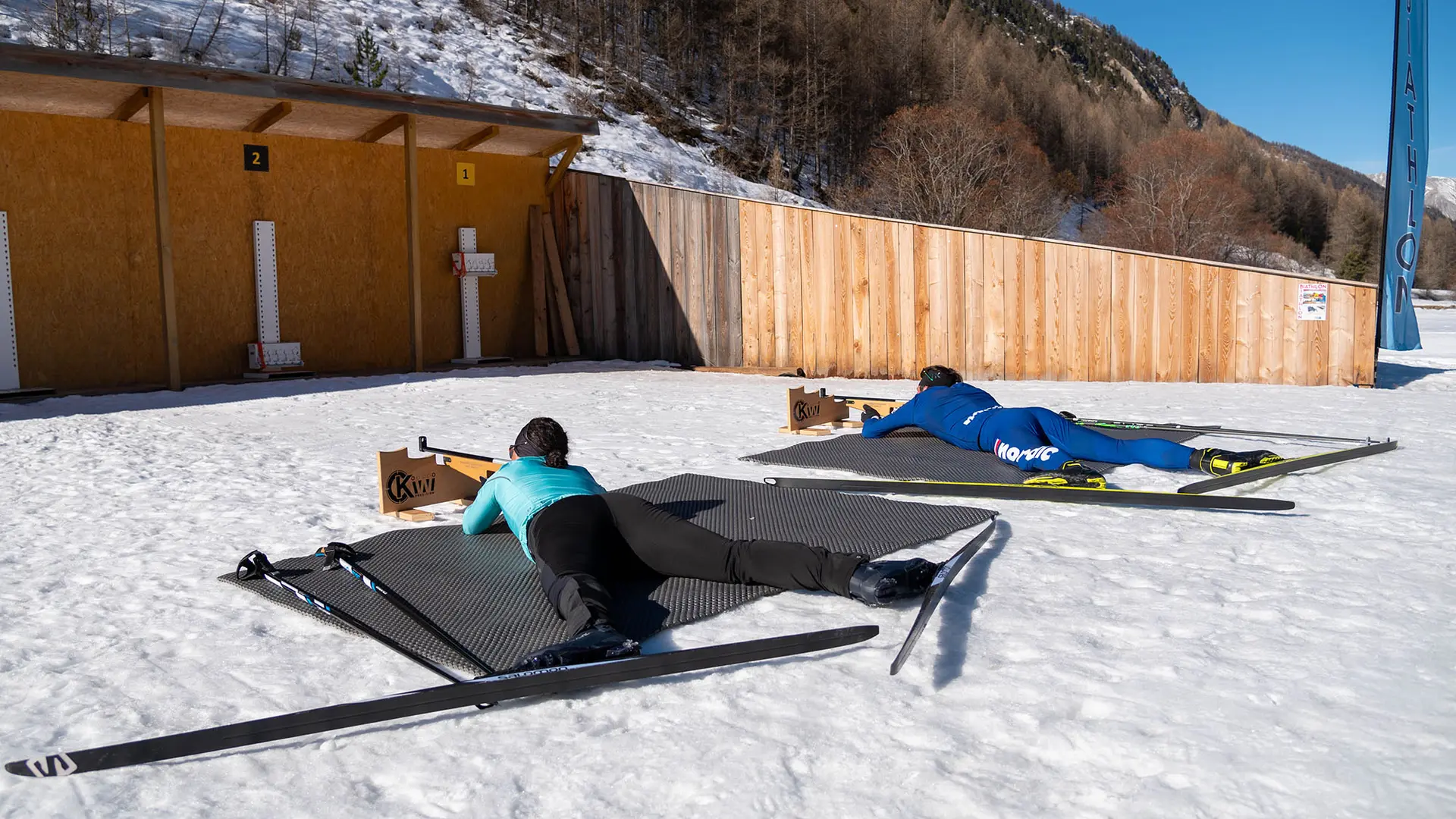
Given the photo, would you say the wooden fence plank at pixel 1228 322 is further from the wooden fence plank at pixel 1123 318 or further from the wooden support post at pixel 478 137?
the wooden support post at pixel 478 137

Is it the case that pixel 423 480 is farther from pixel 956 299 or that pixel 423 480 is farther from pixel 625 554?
pixel 956 299

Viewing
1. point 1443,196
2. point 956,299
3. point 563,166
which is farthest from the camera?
point 1443,196

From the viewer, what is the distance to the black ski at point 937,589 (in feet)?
9.80

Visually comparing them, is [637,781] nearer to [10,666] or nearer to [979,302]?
[10,666]

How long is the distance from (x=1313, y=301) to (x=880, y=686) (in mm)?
8688

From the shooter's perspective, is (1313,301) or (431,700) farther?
(1313,301)

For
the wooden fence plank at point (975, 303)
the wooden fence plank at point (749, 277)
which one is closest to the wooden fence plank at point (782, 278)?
the wooden fence plank at point (749, 277)

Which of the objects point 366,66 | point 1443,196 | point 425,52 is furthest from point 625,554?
point 1443,196

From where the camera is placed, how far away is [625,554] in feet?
12.5

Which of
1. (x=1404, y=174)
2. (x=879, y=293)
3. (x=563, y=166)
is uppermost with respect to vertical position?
(x=563, y=166)

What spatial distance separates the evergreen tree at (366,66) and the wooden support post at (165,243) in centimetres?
1637

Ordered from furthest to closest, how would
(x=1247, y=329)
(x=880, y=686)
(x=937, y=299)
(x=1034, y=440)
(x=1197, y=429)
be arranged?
(x=937, y=299)
(x=1247, y=329)
(x=1197, y=429)
(x=1034, y=440)
(x=880, y=686)

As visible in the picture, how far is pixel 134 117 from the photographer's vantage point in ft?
35.5

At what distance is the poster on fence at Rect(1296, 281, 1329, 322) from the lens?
976 centimetres
